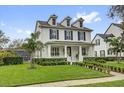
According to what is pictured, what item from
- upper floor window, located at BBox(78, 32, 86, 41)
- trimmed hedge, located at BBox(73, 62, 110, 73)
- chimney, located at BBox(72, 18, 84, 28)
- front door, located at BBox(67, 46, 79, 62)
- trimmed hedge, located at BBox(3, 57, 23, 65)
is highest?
chimney, located at BBox(72, 18, 84, 28)

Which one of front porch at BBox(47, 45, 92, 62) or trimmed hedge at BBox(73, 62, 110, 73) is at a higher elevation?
front porch at BBox(47, 45, 92, 62)

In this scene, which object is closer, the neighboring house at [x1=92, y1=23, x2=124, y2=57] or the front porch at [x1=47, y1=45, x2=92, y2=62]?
the front porch at [x1=47, y1=45, x2=92, y2=62]

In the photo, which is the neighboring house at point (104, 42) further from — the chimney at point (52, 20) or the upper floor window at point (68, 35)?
the chimney at point (52, 20)

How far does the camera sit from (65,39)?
22.6 m

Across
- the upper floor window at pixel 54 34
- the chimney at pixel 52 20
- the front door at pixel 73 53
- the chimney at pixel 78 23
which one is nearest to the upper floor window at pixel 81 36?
the chimney at pixel 78 23

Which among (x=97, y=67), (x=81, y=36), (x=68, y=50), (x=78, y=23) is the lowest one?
(x=97, y=67)

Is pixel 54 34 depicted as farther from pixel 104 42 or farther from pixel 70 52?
pixel 104 42

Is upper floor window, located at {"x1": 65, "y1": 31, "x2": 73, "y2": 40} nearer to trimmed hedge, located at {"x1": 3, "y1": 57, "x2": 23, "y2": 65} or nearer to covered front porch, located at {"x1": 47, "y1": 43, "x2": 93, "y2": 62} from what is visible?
covered front porch, located at {"x1": 47, "y1": 43, "x2": 93, "y2": 62}

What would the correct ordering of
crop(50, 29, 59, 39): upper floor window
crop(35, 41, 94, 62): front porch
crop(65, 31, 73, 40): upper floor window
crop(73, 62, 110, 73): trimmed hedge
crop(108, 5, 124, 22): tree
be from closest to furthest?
crop(108, 5, 124, 22): tree, crop(73, 62, 110, 73): trimmed hedge, crop(35, 41, 94, 62): front porch, crop(50, 29, 59, 39): upper floor window, crop(65, 31, 73, 40): upper floor window

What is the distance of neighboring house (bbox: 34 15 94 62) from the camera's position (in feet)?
70.4

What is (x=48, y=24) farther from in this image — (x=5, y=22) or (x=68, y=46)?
A: (x=5, y=22)

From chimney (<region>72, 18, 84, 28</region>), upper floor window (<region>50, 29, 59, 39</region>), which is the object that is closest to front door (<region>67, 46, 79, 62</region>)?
upper floor window (<region>50, 29, 59, 39</region>)

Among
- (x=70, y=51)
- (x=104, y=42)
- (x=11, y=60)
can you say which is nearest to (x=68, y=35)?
(x=70, y=51)
